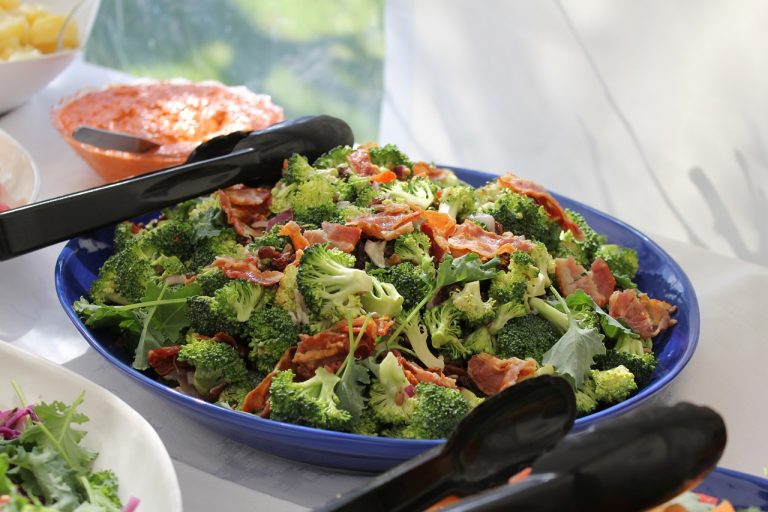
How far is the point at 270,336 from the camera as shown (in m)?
1.17

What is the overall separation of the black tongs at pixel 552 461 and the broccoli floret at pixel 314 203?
0.63m

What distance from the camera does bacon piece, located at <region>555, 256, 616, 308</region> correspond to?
1.35 meters

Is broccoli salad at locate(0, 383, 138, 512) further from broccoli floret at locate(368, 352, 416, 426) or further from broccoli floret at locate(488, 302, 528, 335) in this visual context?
broccoli floret at locate(488, 302, 528, 335)

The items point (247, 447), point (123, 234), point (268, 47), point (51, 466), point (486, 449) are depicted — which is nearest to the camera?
point (486, 449)

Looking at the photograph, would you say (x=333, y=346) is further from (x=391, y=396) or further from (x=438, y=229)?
(x=438, y=229)

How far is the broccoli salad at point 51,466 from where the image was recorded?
927 mm

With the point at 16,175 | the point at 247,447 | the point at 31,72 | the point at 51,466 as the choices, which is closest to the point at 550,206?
the point at 247,447

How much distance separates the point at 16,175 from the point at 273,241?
0.80 m

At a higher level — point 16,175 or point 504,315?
point 504,315

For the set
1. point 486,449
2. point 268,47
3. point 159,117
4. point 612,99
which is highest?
point 486,449

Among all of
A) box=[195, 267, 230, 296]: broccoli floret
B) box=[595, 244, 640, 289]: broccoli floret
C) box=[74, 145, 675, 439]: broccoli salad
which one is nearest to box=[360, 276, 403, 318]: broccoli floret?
box=[74, 145, 675, 439]: broccoli salad

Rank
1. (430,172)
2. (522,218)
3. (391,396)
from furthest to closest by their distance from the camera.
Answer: (430,172)
(522,218)
(391,396)

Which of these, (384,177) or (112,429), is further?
(384,177)

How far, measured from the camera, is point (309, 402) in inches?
41.3
